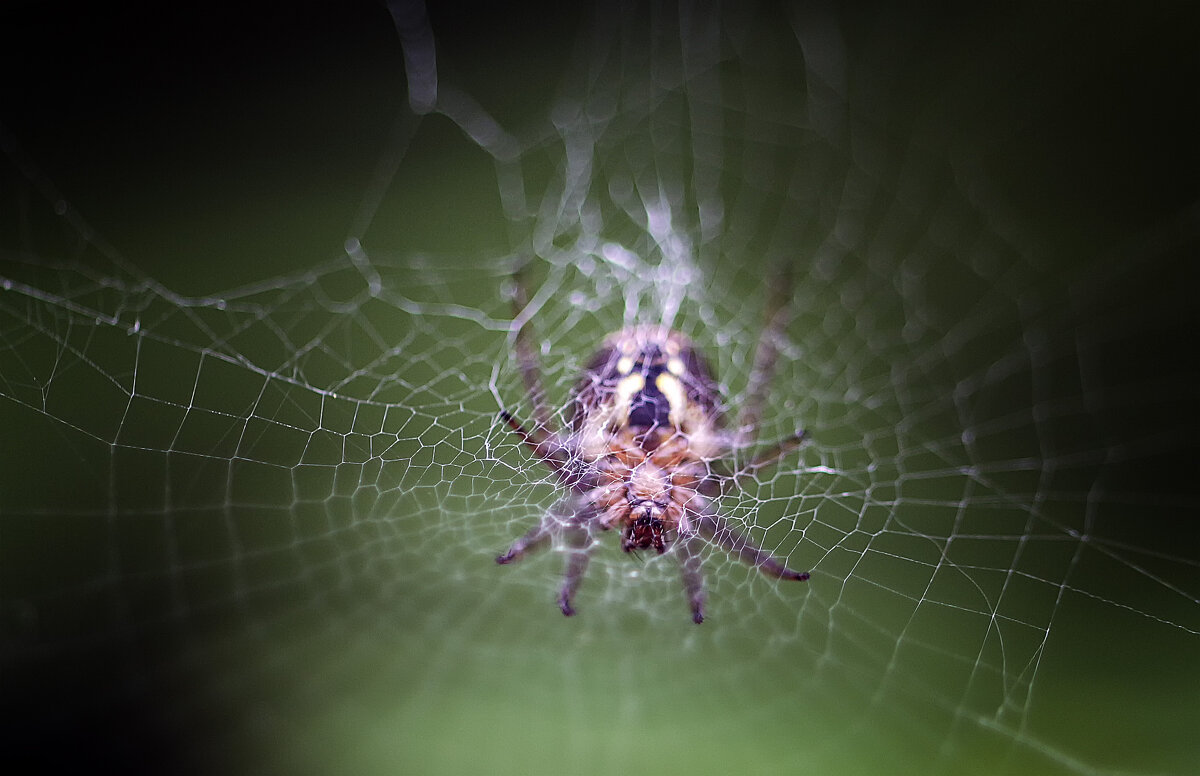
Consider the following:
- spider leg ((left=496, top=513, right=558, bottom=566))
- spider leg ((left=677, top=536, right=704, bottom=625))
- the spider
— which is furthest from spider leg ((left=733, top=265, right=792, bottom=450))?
spider leg ((left=496, top=513, right=558, bottom=566))

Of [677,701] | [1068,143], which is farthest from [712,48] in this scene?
[677,701]

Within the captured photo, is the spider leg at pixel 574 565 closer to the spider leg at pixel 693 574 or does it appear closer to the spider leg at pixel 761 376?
the spider leg at pixel 693 574

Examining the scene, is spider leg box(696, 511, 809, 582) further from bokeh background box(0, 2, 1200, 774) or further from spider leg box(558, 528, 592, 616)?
spider leg box(558, 528, 592, 616)

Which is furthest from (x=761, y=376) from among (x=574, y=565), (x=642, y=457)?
(x=574, y=565)

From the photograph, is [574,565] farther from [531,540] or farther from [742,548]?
[742,548]

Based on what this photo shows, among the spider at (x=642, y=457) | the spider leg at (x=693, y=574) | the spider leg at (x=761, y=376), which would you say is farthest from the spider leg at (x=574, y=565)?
the spider leg at (x=761, y=376)

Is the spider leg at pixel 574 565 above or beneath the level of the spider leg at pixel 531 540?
beneath

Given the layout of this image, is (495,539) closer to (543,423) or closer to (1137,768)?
(543,423)

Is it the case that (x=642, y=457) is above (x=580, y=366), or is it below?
below
